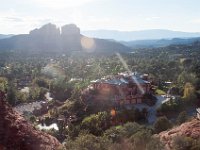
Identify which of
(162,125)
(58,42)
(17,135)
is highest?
(17,135)

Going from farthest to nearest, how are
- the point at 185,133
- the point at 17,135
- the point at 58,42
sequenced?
1. the point at 58,42
2. the point at 185,133
3. the point at 17,135

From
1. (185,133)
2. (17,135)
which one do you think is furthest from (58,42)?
(17,135)

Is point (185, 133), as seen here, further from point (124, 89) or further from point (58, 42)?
point (58, 42)

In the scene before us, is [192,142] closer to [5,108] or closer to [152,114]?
[5,108]

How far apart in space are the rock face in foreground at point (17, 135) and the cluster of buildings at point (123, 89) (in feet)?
75.3

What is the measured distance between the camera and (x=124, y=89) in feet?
137

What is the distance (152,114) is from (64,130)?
385 inches

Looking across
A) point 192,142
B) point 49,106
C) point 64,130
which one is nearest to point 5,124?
point 192,142

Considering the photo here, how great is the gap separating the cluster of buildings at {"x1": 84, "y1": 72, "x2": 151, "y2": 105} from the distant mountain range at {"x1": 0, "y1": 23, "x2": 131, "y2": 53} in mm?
130081

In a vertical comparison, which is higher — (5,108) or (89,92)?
(5,108)

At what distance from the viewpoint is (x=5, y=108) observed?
57.7 feet

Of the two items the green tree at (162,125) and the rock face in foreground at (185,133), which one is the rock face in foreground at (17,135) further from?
the green tree at (162,125)

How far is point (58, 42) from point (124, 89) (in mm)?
144900

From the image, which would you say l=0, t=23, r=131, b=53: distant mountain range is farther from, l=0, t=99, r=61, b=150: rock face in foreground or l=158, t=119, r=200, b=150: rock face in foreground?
l=0, t=99, r=61, b=150: rock face in foreground
